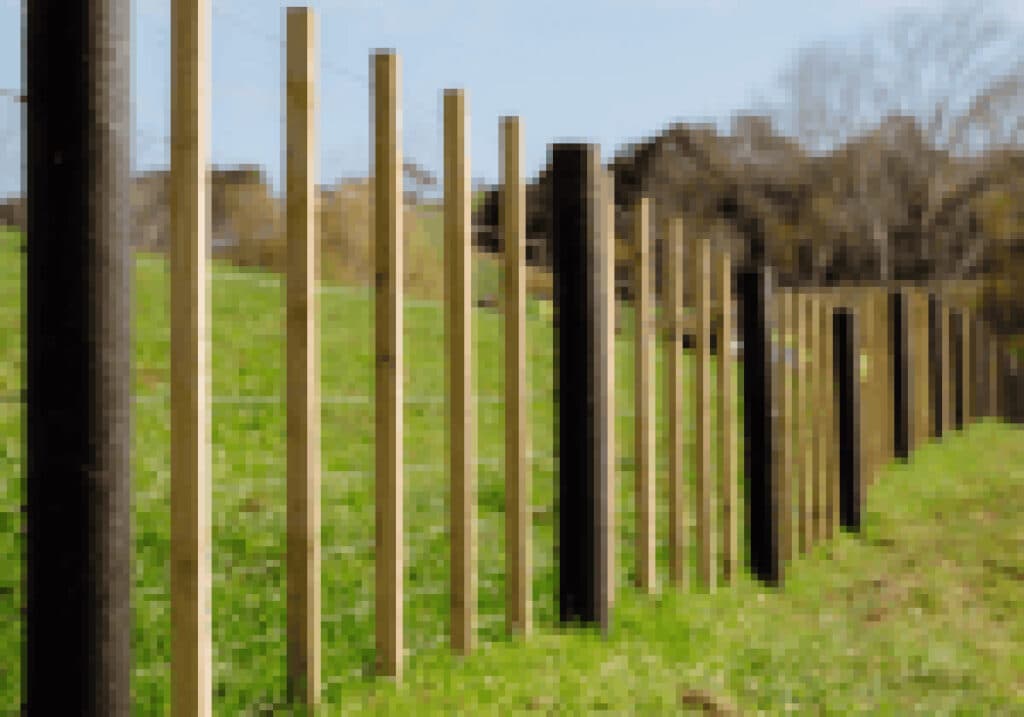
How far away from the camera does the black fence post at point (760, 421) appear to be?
5.71 m

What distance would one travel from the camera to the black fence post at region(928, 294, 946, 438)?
46.0 ft

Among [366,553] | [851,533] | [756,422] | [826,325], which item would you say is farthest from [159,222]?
[851,533]

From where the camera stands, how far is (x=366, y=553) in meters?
4.68

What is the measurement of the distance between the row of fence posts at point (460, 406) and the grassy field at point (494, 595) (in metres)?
0.18

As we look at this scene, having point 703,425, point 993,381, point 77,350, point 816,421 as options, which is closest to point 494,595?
point 703,425

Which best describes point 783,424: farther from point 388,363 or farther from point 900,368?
point 900,368

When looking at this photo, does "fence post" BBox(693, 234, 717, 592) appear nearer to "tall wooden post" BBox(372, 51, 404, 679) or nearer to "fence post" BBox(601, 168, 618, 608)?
"fence post" BBox(601, 168, 618, 608)

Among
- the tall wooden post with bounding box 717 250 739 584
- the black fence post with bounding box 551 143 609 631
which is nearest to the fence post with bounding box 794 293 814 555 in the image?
the tall wooden post with bounding box 717 250 739 584

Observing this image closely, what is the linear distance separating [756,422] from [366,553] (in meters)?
2.09

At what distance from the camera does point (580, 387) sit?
4082mm

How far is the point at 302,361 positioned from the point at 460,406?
0.79m

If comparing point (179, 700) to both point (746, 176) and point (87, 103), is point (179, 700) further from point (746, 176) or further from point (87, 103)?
point (746, 176)

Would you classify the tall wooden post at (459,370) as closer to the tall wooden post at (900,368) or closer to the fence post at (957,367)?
the tall wooden post at (900,368)

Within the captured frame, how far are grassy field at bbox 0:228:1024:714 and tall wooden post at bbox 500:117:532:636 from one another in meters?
0.16
